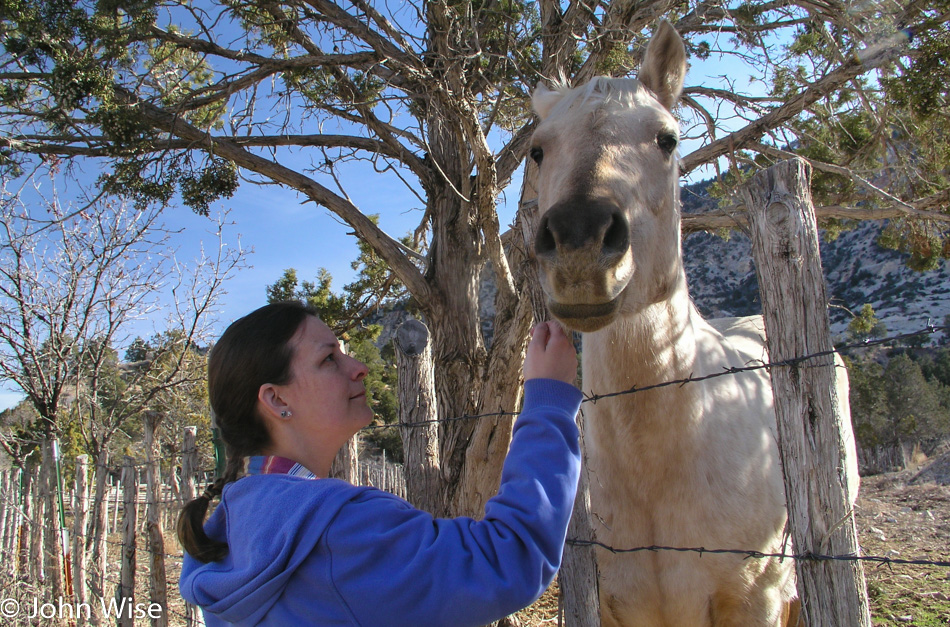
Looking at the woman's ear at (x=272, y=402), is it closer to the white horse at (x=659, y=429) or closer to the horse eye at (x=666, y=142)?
the white horse at (x=659, y=429)

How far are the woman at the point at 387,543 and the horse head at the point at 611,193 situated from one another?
277 millimetres

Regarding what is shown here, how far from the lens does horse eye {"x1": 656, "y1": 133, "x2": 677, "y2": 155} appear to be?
2.20 metres

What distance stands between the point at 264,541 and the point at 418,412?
2.39m

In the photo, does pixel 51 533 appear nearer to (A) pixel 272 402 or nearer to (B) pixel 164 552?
(B) pixel 164 552

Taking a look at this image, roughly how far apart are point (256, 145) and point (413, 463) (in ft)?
15.3

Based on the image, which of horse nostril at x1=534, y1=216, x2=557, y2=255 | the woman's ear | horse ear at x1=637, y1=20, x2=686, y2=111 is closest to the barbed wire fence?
horse nostril at x1=534, y1=216, x2=557, y2=255

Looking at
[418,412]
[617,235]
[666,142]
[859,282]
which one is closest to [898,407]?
[859,282]

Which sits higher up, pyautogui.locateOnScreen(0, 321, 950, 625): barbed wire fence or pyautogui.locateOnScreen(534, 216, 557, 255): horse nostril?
pyautogui.locateOnScreen(534, 216, 557, 255): horse nostril

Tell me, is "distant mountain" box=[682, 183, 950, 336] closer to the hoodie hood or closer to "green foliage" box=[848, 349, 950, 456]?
"green foliage" box=[848, 349, 950, 456]

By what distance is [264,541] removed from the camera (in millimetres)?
1084

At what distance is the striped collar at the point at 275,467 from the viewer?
1.30 meters

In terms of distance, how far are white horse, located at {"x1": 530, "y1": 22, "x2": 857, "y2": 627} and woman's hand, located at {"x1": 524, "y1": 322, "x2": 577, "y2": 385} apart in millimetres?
616

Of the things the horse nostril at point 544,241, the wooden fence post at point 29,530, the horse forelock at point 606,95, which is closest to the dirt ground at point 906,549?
the horse nostril at point 544,241

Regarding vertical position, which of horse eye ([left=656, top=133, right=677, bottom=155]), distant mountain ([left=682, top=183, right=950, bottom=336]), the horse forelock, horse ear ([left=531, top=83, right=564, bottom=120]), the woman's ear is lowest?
the woman's ear
